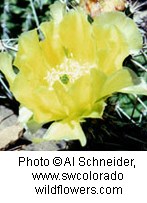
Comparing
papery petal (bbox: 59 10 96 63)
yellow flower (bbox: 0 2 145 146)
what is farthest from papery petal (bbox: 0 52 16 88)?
papery petal (bbox: 59 10 96 63)

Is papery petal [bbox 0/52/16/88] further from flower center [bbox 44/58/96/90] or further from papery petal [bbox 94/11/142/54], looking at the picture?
papery petal [bbox 94/11/142/54]

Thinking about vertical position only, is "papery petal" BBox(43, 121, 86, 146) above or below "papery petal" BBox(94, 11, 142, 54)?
below

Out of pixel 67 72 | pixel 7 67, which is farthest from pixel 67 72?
pixel 7 67

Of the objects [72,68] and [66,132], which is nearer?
[66,132]

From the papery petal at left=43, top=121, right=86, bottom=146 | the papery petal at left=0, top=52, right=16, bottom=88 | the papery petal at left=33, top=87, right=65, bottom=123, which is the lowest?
the papery petal at left=43, top=121, right=86, bottom=146

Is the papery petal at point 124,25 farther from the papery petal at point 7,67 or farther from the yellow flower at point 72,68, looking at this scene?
the papery petal at point 7,67

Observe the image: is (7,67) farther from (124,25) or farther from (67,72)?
(124,25)

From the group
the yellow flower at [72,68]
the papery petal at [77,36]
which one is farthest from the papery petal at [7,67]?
the papery petal at [77,36]
